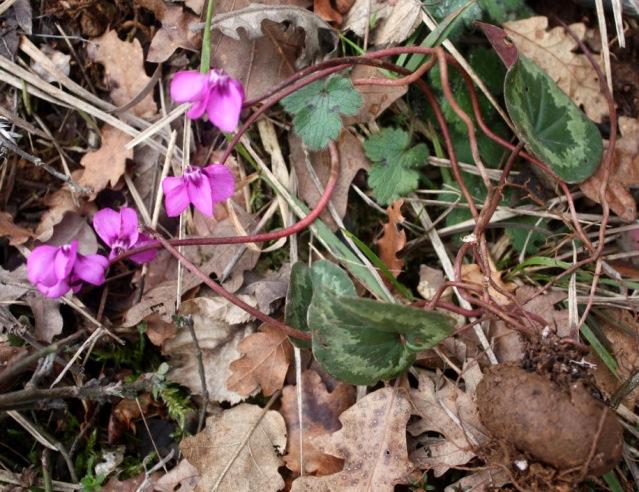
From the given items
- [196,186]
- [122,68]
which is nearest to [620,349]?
[196,186]

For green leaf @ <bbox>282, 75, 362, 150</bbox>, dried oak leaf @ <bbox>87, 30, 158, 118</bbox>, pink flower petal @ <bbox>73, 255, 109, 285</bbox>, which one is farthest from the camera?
dried oak leaf @ <bbox>87, 30, 158, 118</bbox>

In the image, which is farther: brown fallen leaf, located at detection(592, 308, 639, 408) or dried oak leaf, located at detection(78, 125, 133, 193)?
dried oak leaf, located at detection(78, 125, 133, 193)

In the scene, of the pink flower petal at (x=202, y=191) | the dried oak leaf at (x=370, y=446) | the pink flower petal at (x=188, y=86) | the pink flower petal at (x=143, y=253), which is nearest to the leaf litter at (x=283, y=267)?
the dried oak leaf at (x=370, y=446)

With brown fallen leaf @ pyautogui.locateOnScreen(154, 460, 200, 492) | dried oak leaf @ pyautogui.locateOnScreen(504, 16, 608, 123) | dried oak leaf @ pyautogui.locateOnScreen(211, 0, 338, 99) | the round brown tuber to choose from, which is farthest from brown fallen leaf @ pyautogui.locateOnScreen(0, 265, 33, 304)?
dried oak leaf @ pyautogui.locateOnScreen(504, 16, 608, 123)

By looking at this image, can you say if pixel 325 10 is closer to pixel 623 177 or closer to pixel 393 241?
pixel 393 241

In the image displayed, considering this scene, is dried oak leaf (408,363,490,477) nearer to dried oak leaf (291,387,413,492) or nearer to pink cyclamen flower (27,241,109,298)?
dried oak leaf (291,387,413,492)

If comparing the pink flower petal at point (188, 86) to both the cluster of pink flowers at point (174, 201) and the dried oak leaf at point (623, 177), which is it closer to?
the cluster of pink flowers at point (174, 201)

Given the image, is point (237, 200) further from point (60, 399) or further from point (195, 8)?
point (60, 399)
